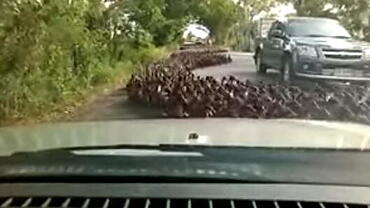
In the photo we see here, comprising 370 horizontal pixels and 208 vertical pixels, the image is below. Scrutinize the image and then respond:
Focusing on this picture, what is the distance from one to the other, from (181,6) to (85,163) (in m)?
11.4

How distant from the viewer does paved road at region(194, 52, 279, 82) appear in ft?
31.0

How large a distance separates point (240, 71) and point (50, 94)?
122 inches

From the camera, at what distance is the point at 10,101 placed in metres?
6.61

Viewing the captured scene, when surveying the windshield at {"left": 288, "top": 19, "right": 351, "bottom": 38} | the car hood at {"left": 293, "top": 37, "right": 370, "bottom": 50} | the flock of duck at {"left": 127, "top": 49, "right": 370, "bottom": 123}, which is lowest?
the flock of duck at {"left": 127, "top": 49, "right": 370, "bottom": 123}

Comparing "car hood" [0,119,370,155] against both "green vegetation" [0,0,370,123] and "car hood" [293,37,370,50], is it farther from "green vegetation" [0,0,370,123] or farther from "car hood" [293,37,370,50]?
"car hood" [293,37,370,50]

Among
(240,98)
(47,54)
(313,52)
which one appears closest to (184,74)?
(313,52)

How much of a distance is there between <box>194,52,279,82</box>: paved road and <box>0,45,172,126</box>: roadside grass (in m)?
1.04

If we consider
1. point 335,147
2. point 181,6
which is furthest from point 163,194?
point 181,6

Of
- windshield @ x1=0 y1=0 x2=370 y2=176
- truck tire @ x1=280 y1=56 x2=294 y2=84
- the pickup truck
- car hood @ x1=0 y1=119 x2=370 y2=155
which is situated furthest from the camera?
truck tire @ x1=280 y1=56 x2=294 y2=84

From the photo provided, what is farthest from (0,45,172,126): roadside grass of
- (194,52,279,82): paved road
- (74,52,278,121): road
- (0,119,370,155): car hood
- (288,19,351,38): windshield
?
(0,119,370,155): car hood

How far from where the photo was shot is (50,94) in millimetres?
7793

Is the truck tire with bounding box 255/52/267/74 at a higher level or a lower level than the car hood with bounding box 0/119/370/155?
lower

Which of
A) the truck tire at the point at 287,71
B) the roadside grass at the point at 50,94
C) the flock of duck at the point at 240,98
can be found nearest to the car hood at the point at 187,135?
the flock of duck at the point at 240,98

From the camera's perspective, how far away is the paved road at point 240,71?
9.44 metres
